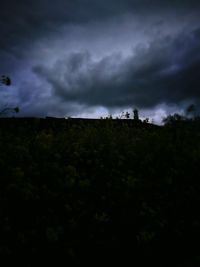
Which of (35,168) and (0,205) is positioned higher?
(35,168)

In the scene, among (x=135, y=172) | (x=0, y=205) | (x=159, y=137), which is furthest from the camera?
(x=159, y=137)

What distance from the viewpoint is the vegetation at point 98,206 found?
3.28 metres

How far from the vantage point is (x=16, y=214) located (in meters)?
3.53

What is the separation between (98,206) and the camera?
154 inches

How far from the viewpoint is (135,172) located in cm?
473

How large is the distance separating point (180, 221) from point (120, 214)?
83cm

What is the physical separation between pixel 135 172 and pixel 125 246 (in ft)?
4.65

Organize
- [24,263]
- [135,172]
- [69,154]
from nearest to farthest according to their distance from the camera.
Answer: [24,263], [135,172], [69,154]

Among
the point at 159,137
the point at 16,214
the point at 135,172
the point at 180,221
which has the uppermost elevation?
the point at 159,137

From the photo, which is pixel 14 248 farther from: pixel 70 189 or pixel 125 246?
pixel 125 246

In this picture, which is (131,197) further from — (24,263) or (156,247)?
(24,263)

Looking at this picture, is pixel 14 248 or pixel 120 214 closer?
pixel 14 248

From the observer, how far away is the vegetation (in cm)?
328

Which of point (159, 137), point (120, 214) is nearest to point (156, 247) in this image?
point (120, 214)
